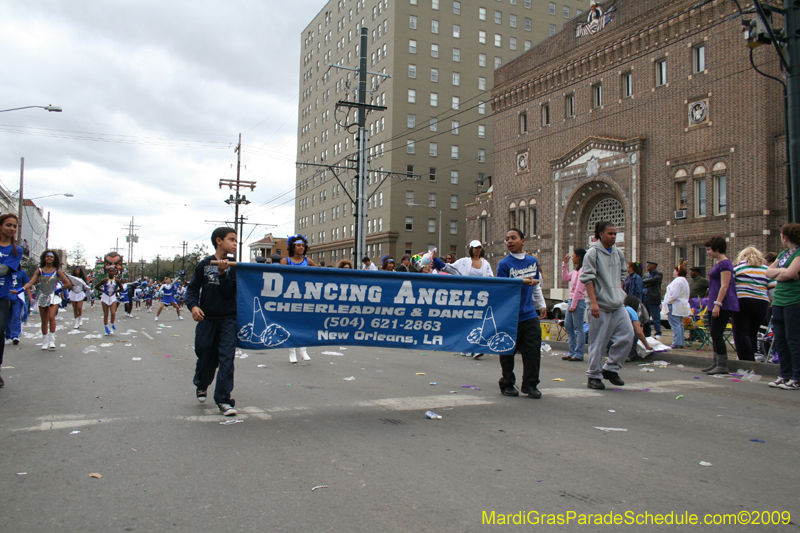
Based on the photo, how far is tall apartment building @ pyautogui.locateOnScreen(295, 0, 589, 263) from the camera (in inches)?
2630

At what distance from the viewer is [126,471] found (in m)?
3.76

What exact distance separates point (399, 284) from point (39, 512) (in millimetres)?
3758

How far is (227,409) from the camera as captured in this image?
17.6ft

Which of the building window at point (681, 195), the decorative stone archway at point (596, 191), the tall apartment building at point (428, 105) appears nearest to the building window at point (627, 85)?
the decorative stone archway at point (596, 191)

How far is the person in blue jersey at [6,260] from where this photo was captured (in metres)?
6.59

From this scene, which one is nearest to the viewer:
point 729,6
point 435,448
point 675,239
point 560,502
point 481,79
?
point 560,502

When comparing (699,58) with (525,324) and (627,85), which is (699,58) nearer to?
(627,85)

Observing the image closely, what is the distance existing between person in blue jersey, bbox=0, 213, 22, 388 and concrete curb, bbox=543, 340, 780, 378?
981cm

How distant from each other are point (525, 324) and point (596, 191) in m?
31.0

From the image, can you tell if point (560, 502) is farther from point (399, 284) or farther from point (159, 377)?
point (159, 377)

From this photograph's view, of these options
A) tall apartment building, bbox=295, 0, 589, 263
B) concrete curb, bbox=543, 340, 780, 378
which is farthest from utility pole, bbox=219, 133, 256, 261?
concrete curb, bbox=543, 340, 780, 378

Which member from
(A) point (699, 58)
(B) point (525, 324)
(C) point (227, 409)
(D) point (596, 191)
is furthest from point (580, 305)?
(D) point (596, 191)

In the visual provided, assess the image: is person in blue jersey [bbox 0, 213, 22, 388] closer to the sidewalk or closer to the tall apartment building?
the sidewalk

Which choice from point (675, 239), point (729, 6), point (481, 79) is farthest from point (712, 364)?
point (481, 79)
